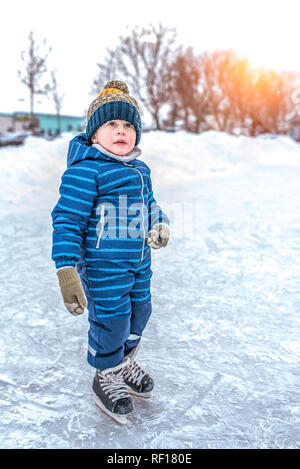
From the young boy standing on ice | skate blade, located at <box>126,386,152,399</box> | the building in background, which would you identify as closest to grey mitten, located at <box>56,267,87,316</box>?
the young boy standing on ice

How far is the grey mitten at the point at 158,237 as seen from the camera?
5.94 ft

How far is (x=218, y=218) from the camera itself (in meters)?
5.47

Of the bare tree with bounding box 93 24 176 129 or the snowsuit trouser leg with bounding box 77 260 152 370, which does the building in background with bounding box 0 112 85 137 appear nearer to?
the bare tree with bounding box 93 24 176 129

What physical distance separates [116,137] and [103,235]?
1.35 ft

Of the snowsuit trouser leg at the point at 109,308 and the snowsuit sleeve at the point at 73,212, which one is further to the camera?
the snowsuit trouser leg at the point at 109,308

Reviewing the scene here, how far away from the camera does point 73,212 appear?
1.67 metres

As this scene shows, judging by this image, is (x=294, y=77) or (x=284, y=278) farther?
(x=294, y=77)

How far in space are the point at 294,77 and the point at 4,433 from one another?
97.4 feet

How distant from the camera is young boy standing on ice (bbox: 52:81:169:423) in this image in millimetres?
1670

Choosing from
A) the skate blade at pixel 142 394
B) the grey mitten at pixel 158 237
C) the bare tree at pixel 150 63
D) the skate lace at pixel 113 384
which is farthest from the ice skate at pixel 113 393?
the bare tree at pixel 150 63

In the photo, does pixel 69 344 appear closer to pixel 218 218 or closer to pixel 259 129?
pixel 218 218

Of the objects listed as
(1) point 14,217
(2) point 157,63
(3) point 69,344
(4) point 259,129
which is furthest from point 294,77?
(3) point 69,344

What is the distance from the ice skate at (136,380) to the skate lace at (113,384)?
99 millimetres

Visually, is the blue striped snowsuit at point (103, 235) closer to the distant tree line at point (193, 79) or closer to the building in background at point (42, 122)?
the distant tree line at point (193, 79)
